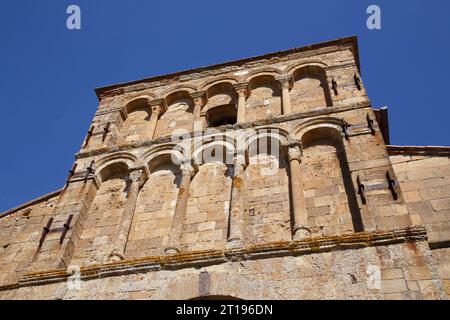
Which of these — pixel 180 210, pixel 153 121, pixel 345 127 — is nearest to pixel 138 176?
pixel 180 210

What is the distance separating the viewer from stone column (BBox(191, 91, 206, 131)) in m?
10.9

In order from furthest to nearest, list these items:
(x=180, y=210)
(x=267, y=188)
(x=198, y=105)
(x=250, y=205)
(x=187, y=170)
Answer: (x=198, y=105) < (x=187, y=170) < (x=267, y=188) < (x=180, y=210) < (x=250, y=205)

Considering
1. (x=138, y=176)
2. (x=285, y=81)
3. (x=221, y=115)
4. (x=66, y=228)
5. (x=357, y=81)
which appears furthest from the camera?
(x=221, y=115)

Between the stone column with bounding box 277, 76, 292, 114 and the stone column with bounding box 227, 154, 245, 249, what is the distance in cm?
192

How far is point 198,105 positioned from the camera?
11.5 m

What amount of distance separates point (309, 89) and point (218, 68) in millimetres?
2957

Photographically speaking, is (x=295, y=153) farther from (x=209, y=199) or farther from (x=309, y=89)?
(x=309, y=89)

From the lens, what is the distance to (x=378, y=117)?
1004cm

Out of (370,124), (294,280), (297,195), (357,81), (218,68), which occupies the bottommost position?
(294,280)

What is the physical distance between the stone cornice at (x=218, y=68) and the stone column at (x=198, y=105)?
1.04 m

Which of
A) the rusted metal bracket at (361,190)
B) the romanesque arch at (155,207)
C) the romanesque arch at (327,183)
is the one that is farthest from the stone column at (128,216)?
the rusted metal bracket at (361,190)

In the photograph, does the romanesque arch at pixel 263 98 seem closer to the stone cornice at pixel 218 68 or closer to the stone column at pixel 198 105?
the stone cornice at pixel 218 68

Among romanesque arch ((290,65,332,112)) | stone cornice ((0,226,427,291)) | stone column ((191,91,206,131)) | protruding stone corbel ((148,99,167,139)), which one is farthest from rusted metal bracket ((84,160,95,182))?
romanesque arch ((290,65,332,112))
